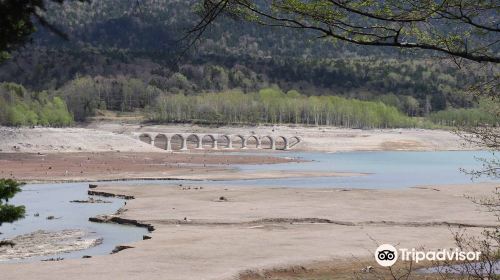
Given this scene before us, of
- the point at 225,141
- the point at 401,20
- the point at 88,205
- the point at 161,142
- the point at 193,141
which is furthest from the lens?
the point at 193,141

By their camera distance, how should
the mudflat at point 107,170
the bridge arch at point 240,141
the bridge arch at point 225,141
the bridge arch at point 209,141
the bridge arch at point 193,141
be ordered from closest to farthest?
the mudflat at point 107,170
the bridge arch at point 193,141
the bridge arch at point 209,141
the bridge arch at point 225,141
the bridge arch at point 240,141

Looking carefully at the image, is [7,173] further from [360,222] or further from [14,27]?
[14,27]

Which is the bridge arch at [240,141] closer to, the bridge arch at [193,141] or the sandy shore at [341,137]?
the sandy shore at [341,137]

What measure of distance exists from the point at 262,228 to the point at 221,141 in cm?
13051

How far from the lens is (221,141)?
161 metres

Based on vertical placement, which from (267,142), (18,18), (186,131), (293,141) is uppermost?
(18,18)

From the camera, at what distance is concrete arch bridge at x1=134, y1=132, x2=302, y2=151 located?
14925cm

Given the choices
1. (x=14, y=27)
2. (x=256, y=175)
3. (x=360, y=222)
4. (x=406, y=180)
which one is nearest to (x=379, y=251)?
(x=360, y=222)

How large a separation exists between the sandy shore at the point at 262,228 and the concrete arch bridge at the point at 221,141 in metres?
97.3

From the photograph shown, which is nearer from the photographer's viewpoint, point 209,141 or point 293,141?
point 293,141

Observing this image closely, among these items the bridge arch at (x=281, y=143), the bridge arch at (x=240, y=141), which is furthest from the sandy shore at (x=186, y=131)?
the bridge arch at (x=281, y=143)

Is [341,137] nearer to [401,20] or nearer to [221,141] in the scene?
[221,141]

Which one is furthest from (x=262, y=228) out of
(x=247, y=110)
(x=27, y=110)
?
(x=247, y=110)

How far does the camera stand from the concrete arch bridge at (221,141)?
149 meters
